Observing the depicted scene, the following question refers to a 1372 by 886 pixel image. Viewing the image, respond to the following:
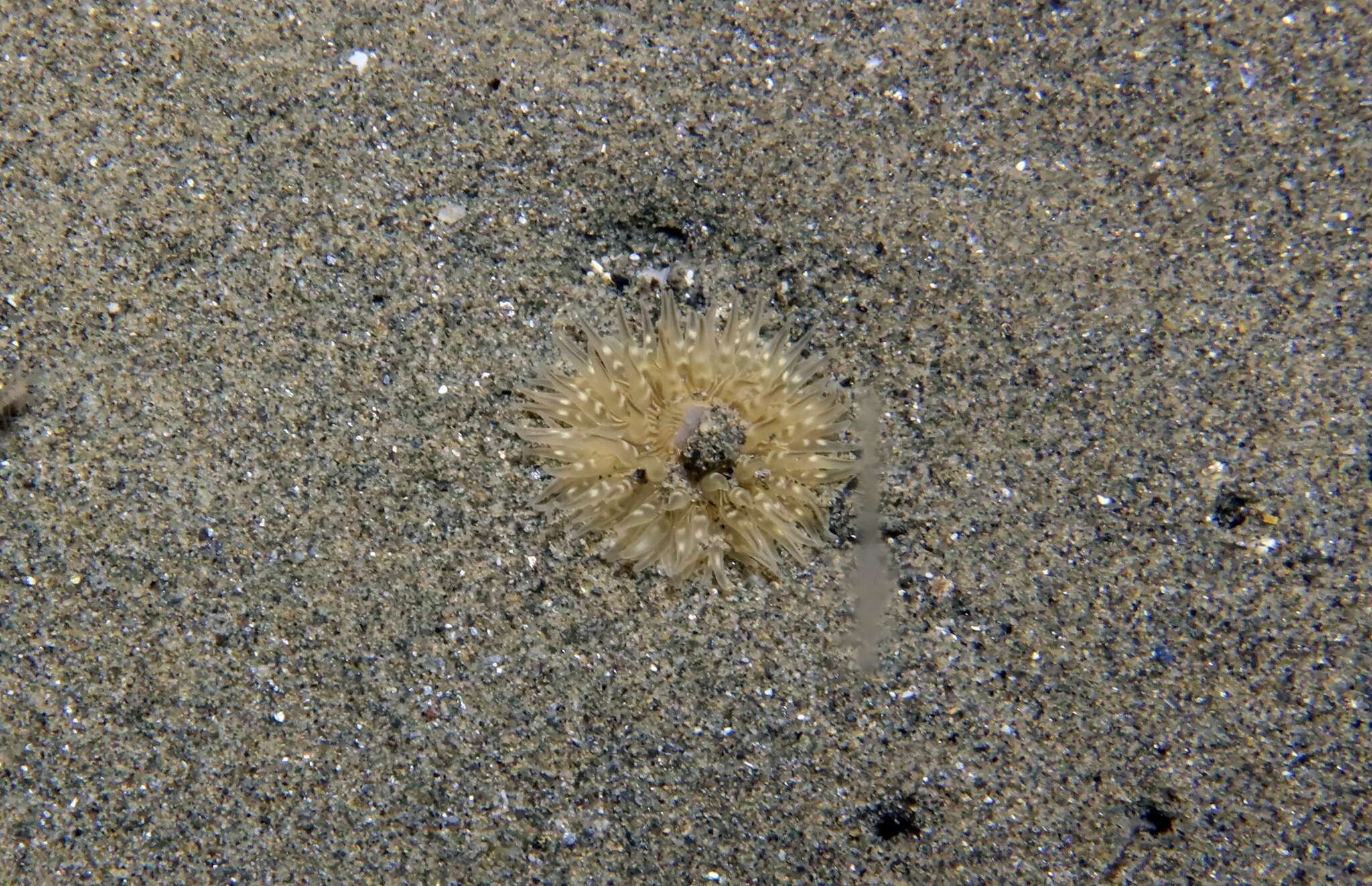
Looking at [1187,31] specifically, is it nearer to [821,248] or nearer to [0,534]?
[821,248]

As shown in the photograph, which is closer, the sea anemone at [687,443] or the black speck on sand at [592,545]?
the black speck on sand at [592,545]

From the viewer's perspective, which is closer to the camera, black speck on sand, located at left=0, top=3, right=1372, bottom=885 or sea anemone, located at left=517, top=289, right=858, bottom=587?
black speck on sand, located at left=0, top=3, right=1372, bottom=885

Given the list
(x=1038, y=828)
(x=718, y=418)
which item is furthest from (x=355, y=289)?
(x=1038, y=828)

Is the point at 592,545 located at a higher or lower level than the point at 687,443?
lower
